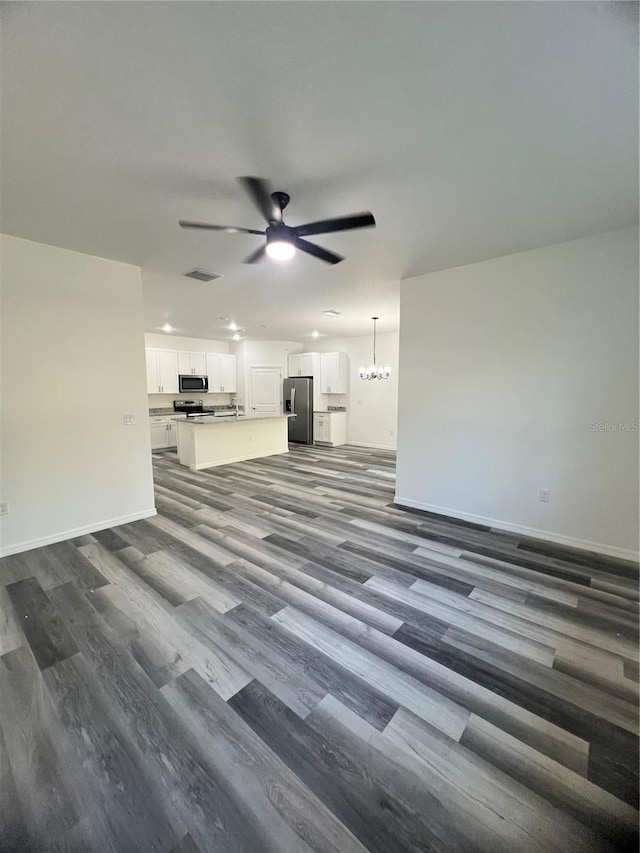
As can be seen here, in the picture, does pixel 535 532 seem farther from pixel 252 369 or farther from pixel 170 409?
pixel 170 409

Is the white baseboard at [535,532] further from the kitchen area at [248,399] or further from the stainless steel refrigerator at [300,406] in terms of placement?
the stainless steel refrigerator at [300,406]

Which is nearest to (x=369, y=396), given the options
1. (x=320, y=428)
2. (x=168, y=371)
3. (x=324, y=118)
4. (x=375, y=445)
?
(x=375, y=445)

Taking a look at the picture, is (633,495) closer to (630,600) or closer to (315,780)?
(630,600)

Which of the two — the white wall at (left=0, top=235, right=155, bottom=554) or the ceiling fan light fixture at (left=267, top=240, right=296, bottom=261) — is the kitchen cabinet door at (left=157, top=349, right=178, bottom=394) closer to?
the white wall at (left=0, top=235, right=155, bottom=554)

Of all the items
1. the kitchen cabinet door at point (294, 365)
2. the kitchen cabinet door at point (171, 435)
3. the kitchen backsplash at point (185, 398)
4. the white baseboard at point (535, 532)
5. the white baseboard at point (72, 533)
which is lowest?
the white baseboard at point (535, 532)

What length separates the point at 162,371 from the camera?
771cm

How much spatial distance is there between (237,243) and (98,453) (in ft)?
8.39

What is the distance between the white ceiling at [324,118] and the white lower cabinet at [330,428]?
5.71m

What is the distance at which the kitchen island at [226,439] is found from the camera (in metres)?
6.20

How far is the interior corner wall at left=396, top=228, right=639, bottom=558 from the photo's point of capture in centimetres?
284

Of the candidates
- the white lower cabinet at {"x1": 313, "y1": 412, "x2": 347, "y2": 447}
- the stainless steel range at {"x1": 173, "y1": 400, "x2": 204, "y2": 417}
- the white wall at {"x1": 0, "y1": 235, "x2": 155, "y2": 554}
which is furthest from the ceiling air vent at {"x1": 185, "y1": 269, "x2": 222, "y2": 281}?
the white lower cabinet at {"x1": 313, "y1": 412, "x2": 347, "y2": 447}

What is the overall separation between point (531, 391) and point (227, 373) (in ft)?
24.4

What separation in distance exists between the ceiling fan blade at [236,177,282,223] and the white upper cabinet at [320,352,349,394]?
6.29m

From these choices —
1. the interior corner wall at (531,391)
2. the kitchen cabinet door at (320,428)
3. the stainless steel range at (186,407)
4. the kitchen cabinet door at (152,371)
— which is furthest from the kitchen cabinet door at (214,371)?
the interior corner wall at (531,391)
